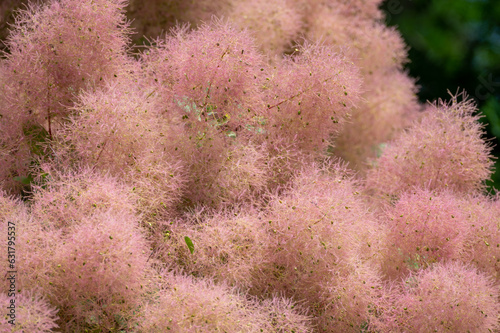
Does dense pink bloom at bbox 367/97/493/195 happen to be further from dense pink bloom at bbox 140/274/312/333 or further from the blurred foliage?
the blurred foliage

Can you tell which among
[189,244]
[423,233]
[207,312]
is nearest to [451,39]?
[423,233]

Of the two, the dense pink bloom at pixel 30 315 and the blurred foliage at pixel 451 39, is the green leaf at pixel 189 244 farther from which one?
the blurred foliage at pixel 451 39

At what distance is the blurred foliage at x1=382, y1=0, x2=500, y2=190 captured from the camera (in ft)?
9.98

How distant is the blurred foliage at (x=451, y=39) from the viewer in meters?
3.04

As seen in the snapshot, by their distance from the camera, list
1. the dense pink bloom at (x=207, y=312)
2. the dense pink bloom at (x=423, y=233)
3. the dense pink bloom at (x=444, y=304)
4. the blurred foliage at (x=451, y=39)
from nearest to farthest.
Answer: the dense pink bloom at (x=207, y=312)
the dense pink bloom at (x=444, y=304)
the dense pink bloom at (x=423, y=233)
the blurred foliage at (x=451, y=39)

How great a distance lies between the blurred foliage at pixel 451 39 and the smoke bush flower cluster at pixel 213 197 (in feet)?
5.91

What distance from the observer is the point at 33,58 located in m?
1.21

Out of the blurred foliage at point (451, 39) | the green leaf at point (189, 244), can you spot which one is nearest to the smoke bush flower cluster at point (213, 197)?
the green leaf at point (189, 244)

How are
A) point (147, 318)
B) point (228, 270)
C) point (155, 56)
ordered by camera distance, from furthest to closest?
point (155, 56) → point (228, 270) → point (147, 318)

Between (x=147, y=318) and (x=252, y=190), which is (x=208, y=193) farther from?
(x=147, y=318)

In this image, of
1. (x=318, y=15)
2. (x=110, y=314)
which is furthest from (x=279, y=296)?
(x=318, y=15)

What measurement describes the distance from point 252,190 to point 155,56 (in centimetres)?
45

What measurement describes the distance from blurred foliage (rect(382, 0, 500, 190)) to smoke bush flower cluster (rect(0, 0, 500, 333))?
5.91 feet

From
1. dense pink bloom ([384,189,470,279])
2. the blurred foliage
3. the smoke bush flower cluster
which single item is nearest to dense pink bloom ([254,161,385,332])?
the smoke bush flower cluster
